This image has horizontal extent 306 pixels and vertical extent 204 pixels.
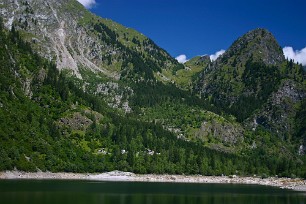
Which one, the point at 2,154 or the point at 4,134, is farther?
the point at 4,134

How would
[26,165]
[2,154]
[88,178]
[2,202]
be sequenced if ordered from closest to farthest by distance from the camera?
[2,202], [2,154], [26,165], [88,178]

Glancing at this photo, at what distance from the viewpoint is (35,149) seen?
19638cm

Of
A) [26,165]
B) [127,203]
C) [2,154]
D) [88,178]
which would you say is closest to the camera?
[127,203]

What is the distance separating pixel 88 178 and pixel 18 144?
115 ft

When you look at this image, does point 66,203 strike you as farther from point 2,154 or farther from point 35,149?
point 35,149

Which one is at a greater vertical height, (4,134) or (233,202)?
(4,134)

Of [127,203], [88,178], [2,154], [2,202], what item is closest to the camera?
[2,202]

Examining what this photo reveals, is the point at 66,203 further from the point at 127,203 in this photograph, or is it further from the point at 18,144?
the point at 18,144

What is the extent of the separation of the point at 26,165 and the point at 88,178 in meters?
31.3

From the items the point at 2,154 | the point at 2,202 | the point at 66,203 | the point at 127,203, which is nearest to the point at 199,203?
the point at 127,203

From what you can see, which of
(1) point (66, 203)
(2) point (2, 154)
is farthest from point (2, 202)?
(2) point (2, 154)

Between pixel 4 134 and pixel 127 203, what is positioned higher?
pixel 4 134

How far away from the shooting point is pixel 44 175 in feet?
595

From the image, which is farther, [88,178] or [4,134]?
[88,178]
